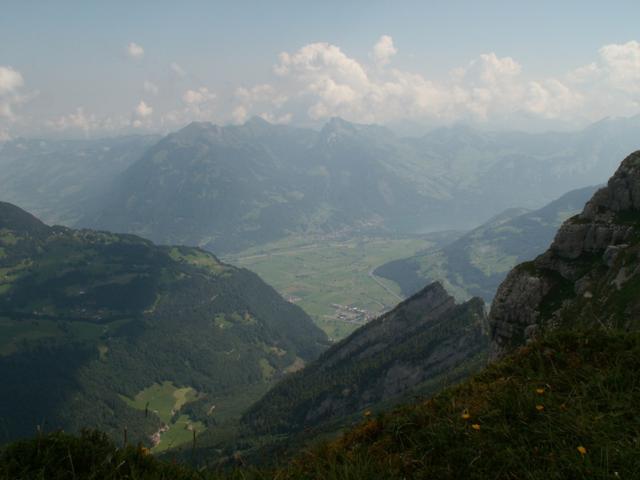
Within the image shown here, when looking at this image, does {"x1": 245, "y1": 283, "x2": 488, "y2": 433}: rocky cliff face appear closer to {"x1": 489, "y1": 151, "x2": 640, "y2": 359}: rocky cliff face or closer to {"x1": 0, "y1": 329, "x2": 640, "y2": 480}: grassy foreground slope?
{"x1": 489, "y1": 151, "x2": 640, "y2": 359}: rocky cliff face

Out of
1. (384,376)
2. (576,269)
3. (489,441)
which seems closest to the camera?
(489,441)

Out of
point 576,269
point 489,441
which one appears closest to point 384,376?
point 576,269

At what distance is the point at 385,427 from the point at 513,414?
319 centimetres

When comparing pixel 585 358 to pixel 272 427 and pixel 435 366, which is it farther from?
pixel 272 427

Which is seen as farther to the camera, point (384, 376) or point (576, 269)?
point (384, 376)

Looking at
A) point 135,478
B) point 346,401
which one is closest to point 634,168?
point 135,478

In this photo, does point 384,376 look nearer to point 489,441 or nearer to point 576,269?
point 576,269

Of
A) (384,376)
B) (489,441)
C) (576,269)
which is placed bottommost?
(384,376)

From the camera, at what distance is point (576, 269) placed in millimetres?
52719

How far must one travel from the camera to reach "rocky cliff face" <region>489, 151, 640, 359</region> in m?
46.9

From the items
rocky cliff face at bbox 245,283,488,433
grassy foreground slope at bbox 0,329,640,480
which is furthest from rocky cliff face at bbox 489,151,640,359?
rocky cliff face at bbox 245,283,488,433

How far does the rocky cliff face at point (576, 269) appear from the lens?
4688cm

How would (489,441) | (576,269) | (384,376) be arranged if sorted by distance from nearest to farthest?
(489,441), (576,269), (384,376)

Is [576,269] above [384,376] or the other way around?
above
